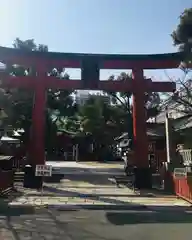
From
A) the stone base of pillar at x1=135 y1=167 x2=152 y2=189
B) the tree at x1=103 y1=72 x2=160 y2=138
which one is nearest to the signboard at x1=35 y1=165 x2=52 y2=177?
the stone base of pillar at x1=135 y1=167 x2=152 y2=189

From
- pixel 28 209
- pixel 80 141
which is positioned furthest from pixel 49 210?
pixel 80 141

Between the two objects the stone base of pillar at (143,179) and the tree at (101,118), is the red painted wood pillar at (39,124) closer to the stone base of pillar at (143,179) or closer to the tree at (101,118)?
the stone base of pillar at (143,179)

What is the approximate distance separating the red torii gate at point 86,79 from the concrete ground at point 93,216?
12.0ft

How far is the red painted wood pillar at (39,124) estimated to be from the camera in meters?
17.4

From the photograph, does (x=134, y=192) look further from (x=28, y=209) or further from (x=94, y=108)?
(x=94, y=108)

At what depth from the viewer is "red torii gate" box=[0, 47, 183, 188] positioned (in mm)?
17719

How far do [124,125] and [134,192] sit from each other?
29565 mm

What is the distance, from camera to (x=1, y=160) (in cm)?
1616

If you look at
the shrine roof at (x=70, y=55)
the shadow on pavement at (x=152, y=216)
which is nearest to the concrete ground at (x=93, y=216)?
the shadow on pavement at (x=152, y=216)

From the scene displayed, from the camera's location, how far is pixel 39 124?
1758 cm

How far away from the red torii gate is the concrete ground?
3.67 m

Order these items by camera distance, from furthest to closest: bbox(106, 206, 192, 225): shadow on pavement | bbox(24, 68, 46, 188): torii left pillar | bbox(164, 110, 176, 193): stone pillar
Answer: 1. bbox(24, 68, 46, 188): torii left pillar
2. bbox(164, 110, 176, 193): stone pillar
3. bbox(106, 206, 192, 225): shadow on pavement

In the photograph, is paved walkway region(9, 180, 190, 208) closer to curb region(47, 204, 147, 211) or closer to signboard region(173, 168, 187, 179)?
curb region(47, 204, 147, 211)

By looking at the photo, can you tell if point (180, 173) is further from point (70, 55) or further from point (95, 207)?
point (70, 55)
